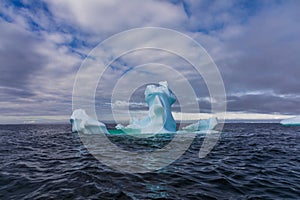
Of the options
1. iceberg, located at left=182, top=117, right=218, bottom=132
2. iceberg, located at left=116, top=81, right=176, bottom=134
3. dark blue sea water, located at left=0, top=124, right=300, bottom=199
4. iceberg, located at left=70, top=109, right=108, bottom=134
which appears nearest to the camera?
dark blue sea water, located at left=0, top=124, right=300, bottom=199

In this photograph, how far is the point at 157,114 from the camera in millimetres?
27750

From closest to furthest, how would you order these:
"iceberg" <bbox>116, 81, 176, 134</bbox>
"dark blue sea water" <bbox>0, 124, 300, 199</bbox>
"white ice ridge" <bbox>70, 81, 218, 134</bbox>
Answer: "dark blue sea water" <bbox>0, 124, 300, 199</bbox> → "white ice ridge" <bbox>70, 81, 218, 134</bbox> → "iceberg" <bbox>116, 81, 176, 134</bbox>

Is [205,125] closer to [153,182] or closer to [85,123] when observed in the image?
[85,123]

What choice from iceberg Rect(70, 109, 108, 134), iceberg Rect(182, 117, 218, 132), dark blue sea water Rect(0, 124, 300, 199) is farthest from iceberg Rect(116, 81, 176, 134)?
dark blue sea water Rect(0, 124, 300, 199)

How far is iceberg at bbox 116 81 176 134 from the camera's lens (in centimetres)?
2768

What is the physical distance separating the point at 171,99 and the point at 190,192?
84.7 feet

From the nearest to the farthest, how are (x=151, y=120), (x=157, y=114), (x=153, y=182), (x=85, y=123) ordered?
(x=153, y=182) → (x=85, y=123) → (x=157, y=114) → (x=151, y=120)

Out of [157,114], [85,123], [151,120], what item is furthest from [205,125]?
[85,123]

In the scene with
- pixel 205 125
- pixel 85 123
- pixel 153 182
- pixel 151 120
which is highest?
pixel 151 120

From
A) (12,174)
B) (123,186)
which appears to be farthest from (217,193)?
(12,174)

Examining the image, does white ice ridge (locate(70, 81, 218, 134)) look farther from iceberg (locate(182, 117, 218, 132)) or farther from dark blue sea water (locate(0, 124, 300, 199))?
dark blue sea water (locate(0, 124, 300, 199))

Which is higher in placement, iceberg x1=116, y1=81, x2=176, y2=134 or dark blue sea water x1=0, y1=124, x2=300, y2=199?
iceberg x1=116, y1=81, x2=176, y2=134

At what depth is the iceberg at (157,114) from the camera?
27.7 meters

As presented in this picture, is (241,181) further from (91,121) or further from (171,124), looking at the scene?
(171,124)
